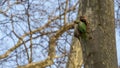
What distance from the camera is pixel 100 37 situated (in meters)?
2.54

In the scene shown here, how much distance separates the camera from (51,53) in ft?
21.6

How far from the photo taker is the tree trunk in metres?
2.51

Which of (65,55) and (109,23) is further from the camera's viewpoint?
(65,55)

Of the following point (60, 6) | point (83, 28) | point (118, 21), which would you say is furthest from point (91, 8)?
point (60, 6)

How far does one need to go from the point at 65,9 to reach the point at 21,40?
1284 millimetres

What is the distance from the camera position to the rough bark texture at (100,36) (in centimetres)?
251

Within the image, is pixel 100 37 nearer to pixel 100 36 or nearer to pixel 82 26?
Result: pixel 100 36

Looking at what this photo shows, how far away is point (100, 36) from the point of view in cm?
255

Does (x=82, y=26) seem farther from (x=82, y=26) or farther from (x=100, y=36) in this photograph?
(x=100, y=36)

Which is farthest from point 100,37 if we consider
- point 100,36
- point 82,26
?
point 82,26

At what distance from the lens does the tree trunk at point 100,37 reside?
2508 millimetres

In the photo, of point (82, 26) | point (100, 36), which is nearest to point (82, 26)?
point (82, 26)

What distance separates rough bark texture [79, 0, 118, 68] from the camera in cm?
251

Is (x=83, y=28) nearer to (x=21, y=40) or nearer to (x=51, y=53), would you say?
(x=51, y=53)
